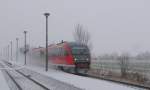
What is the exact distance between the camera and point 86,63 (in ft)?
116

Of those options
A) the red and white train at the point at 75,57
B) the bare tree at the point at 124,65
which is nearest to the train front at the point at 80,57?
the red and white train at the point at 75,57

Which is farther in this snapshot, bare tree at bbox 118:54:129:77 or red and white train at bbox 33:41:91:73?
red and white train at bbox 33:41:91:73

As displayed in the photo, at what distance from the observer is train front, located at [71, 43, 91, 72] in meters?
34.8

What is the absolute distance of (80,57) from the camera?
35375 millimetres

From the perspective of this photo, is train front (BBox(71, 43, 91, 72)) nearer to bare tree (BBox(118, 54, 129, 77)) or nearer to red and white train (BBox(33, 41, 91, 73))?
red and white train (BBox(33, 41, 91, 73))

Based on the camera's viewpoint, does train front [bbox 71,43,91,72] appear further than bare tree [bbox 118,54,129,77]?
Yes

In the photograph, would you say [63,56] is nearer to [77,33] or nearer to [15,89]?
[15,89]

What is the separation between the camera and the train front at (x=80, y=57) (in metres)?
34.8

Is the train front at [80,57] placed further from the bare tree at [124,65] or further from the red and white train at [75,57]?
the bare tree at [124,65]

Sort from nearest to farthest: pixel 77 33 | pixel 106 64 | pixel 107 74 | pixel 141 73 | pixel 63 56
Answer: pixel 141 73 < pixel 107 74 < pixel 63 56 < pixel 106 64 < pixel 77 33

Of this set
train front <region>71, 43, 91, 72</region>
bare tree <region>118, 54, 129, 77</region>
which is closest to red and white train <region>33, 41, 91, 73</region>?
train front <region>71, 43, 91, 72</region>

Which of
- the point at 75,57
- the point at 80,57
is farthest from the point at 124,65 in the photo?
the point at 75,57

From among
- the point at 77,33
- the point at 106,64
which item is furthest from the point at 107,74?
the point at 77,33

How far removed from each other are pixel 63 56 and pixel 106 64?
8.16m
